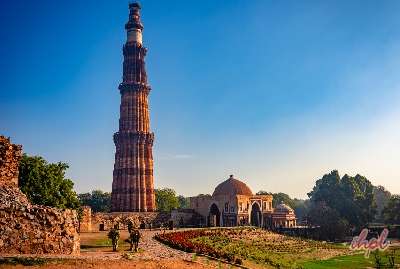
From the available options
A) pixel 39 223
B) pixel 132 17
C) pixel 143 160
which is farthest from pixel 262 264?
pixel 132 17

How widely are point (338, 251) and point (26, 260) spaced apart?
114 ft

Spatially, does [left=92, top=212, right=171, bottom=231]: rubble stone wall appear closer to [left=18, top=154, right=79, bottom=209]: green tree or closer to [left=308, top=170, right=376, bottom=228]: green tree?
[left=18, top=154, right=79, bottom=209]: green tree

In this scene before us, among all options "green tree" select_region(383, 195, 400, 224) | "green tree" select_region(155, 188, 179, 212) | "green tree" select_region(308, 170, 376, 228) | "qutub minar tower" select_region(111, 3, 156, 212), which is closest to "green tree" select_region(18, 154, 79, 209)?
"qutub minar tower" select_region(111, 3, 156, 212)

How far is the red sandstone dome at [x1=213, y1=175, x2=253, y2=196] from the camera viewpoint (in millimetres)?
60250

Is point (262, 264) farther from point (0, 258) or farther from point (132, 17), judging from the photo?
point (132, 17)

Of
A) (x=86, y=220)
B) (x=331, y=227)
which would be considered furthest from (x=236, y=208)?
(x=86, y=220)

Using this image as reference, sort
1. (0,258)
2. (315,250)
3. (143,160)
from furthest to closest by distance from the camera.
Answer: (143,160) → (315,250) → (0,258)

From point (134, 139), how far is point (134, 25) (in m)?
19.1

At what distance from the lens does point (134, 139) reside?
64625 mm

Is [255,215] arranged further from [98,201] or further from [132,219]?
[98,201]

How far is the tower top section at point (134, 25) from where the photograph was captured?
2697 inches

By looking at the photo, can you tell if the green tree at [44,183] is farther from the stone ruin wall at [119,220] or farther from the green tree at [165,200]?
the green tree at [165,200]

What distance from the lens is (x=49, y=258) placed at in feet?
57.0

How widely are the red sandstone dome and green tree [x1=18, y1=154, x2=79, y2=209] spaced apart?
2888 cm
